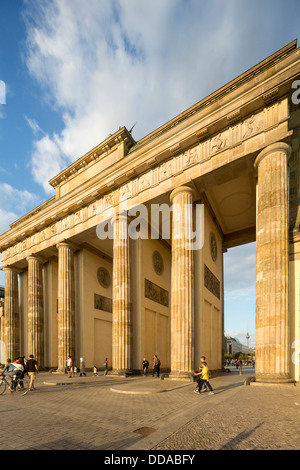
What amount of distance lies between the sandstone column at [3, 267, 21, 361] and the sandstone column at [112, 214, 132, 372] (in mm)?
15748

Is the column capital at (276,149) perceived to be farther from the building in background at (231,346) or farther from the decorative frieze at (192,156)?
the building in background at (231,346)

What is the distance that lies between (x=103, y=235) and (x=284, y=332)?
14.4 metres

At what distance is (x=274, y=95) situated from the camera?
12391 mm

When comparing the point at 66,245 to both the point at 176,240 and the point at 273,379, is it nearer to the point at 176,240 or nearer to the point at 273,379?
the point at 176,240

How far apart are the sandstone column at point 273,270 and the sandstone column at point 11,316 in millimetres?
24858

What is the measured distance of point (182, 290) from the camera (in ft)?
46.5

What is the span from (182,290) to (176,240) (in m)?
2.65

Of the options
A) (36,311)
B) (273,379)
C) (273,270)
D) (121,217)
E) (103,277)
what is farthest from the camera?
(103,277)

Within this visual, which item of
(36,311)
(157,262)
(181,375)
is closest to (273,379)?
(181,375)

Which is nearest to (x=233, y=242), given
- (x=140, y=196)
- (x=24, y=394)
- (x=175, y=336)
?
(x=140, y=196)

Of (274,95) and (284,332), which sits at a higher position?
(274,95)

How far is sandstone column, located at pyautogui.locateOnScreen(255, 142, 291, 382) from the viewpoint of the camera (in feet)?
34.2

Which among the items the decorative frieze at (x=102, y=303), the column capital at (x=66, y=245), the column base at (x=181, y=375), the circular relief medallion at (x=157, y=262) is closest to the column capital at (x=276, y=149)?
the column base at (x=181, y=375)
